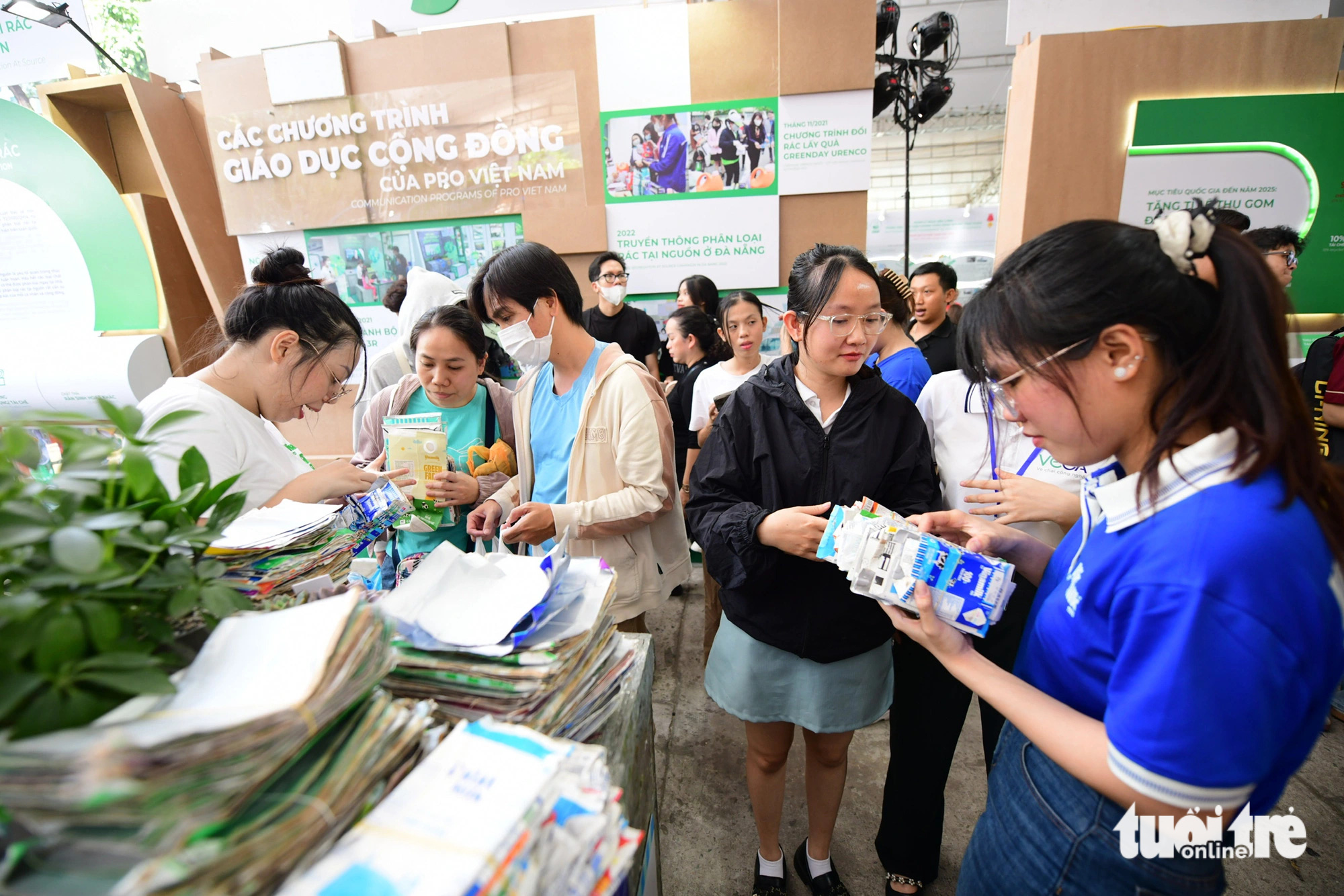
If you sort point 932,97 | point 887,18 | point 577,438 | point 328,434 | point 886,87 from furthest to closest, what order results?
point 932,97, point 886,87, point 887,18, point 328,434, point 577,438

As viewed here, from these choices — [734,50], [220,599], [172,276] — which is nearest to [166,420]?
[220,599]

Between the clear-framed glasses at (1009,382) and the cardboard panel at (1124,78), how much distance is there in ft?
11.4

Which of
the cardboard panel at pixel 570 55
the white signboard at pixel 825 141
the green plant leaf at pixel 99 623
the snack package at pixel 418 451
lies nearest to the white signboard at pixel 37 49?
the cardboard panel at pixel 570 55

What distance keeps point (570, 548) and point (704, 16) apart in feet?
11.0

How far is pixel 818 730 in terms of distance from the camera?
4.86 feet

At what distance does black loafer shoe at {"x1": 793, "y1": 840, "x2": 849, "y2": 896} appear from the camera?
171 cm

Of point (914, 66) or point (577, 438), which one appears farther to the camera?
point (914, 66)

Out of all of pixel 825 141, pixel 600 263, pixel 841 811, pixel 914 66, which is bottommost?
pixel 841 811

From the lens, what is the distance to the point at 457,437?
2.10 m

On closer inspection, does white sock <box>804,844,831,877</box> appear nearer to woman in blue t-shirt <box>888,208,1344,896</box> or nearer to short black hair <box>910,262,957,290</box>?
woman in blue t-shirt <box>888,208,1344,896</box>

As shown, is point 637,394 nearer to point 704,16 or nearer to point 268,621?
point 268,621

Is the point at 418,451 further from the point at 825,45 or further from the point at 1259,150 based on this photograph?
the point at 1259,150

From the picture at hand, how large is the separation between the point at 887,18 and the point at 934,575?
17.5 ft

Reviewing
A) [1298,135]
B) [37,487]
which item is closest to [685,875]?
[37,487]
